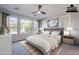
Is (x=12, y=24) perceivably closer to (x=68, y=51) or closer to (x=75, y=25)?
(x=68, y=51)

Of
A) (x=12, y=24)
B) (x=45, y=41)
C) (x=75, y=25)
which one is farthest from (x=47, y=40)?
(x=12, y=24)

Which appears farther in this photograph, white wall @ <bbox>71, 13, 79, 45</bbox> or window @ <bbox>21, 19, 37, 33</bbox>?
white wall @ <bbox>71, 13, 79, 45</bbox>

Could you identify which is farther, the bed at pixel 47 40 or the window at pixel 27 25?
the bed at pixel 47 40

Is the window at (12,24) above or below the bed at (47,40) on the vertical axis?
above

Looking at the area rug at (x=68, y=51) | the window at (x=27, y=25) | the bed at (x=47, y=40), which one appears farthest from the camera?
the bed at (x=47, y=40)

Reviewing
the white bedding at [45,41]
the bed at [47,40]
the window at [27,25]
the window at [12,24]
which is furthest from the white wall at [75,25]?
the window at [12,24]

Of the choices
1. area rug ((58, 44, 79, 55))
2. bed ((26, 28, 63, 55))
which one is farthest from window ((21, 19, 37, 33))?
area rug ((58, 44, 79, 55))

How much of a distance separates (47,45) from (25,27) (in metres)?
0.72

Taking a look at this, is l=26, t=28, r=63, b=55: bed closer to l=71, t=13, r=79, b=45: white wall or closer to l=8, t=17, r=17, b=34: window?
l=71, t=13, r=79, b=45: white wall

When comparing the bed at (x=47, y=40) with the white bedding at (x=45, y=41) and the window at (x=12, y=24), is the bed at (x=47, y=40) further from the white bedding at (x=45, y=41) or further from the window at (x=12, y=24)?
the window at (x=12, y=24)

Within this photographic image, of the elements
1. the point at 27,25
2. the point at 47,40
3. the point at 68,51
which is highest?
the point at 27,25

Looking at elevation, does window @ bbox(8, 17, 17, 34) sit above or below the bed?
above
